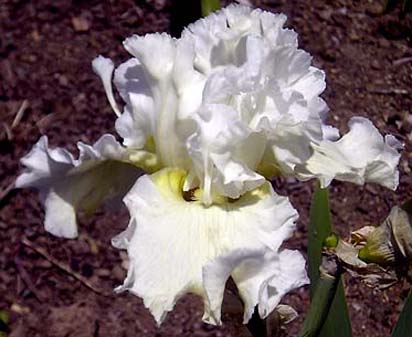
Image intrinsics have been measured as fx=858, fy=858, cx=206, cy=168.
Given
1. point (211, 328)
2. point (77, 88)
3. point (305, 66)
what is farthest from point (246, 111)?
point (77, 88)

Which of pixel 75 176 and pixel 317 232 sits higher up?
pixel 75 176

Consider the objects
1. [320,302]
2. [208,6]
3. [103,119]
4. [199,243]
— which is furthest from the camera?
[103,119]

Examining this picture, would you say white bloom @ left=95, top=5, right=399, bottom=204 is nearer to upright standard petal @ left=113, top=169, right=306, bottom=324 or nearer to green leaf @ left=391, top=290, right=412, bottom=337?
upright standard petal @ left=113, top=169, right=306, bottom=324

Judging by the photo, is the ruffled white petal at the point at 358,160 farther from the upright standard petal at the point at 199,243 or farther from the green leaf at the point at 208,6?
the green leaf at the point at 208,6

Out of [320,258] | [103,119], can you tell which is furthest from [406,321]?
[103,119]

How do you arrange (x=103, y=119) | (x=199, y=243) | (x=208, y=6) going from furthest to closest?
1. (x=103, y=119)
2. (x=208, y=6)
3. (x=199, y=243)

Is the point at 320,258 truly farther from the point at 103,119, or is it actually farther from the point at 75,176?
the point at 103,119

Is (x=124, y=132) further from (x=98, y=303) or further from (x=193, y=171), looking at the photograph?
(x=98, y=303)
